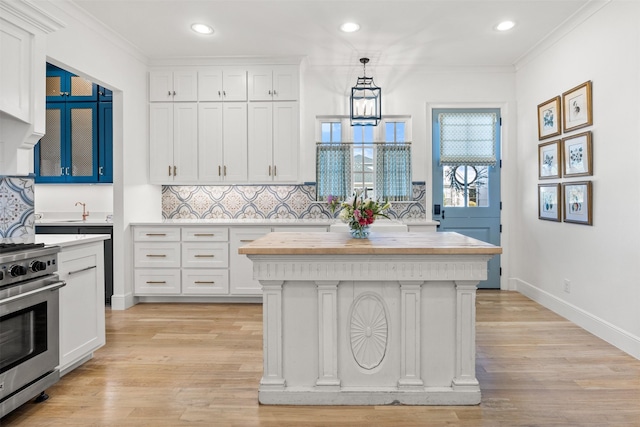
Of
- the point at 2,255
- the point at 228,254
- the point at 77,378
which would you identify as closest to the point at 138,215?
the point at 228,254

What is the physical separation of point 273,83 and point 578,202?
343cm

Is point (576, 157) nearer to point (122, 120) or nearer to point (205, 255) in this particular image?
point (205, 255)

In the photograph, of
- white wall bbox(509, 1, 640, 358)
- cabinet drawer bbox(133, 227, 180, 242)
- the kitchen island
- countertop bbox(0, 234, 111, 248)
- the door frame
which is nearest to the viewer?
the kitchen island

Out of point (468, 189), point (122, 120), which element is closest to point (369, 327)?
point (468, 189)

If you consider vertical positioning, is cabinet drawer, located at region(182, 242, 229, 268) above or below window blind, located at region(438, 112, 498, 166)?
below

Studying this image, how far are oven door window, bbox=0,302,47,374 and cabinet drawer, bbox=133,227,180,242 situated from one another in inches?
84.2

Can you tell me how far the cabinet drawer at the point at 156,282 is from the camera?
14.9 ft

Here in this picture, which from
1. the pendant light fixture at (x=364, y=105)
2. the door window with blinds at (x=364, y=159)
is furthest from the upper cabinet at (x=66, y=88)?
the pendant light fixture at (x=364, y=105)

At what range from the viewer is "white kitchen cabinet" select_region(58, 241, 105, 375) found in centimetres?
262

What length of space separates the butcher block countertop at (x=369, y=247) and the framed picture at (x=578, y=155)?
1.83 meters

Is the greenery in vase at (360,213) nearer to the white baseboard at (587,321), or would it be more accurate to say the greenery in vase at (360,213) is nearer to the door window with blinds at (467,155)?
the white baseboard at (587,321)

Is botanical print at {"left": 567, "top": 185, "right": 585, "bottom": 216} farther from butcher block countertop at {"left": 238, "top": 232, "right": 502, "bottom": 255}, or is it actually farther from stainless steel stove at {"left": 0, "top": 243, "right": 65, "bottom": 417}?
stainless steel stove at {"left": 0, "top": 243, "right": 65, "bottom": 417}

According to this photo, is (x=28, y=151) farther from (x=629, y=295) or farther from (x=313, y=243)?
(x=629, y=295)

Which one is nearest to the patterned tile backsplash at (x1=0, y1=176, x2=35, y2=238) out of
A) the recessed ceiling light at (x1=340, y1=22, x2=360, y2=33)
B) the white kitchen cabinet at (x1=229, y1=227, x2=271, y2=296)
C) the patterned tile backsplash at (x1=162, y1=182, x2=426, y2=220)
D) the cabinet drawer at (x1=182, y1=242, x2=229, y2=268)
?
the cabinet drawer at (x1=182, y1=242, x2=229, y2=268)
